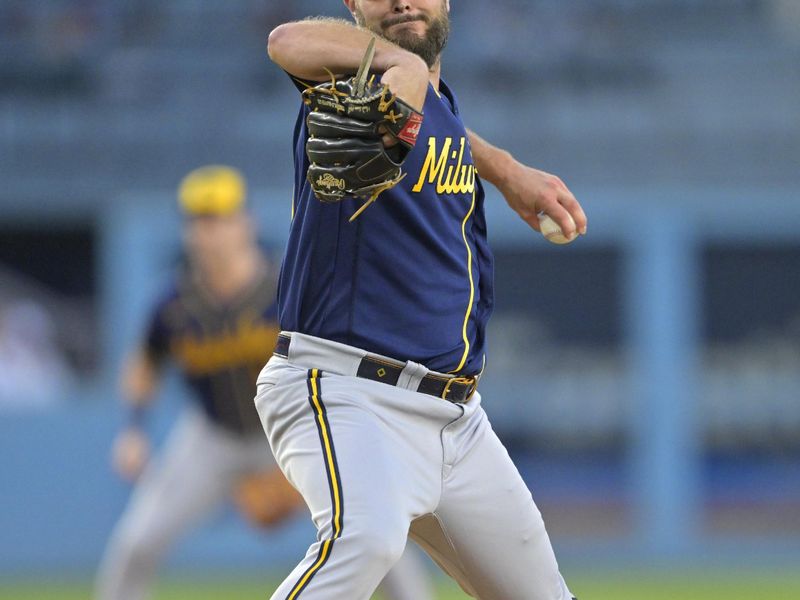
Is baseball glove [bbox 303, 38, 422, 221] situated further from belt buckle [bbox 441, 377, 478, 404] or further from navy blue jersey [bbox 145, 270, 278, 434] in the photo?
navy blue jersey [bbox 145, 270, 278, 434]

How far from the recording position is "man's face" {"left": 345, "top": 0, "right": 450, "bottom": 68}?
3182 millimetres

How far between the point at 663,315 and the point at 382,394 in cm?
784

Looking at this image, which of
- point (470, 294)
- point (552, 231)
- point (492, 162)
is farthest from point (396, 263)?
point (492, 162)

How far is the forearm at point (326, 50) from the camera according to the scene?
116 inches

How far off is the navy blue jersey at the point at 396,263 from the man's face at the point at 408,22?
10 cm

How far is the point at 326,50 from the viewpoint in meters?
2.98

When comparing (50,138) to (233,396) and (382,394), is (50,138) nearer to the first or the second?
(233,396)

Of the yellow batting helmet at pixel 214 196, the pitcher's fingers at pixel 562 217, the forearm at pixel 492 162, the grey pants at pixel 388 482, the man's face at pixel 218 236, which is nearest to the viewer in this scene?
the grey pants at pixel 388 482

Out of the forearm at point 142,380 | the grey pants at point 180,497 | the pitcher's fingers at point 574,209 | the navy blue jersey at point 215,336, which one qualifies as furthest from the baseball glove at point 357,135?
the forearm at point 142,380

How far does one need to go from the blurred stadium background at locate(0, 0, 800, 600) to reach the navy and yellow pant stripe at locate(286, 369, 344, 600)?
5.75m

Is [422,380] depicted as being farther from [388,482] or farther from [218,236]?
[218,236]

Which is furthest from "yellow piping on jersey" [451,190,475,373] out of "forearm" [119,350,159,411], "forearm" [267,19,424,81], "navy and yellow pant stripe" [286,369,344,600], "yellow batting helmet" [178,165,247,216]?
"forearm" [119,350,159,411]

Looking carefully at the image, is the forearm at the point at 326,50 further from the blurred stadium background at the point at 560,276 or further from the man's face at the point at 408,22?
the blurred stadium background at the point at 560,276

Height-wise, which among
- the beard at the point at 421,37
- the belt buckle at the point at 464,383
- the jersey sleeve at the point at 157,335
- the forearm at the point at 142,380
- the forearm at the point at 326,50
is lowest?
the forearm at the point at 142,380
